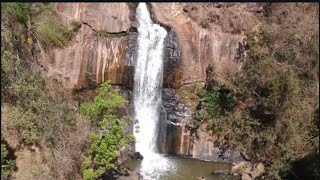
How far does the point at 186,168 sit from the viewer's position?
19500 millimetres

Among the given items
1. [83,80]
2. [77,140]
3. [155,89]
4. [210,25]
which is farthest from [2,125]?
[210,25]

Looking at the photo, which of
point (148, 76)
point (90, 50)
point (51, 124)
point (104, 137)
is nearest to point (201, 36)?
point (148, 76)

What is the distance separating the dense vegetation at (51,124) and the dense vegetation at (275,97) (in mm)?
5381

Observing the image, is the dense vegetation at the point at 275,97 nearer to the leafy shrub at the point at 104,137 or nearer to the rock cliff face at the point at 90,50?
the rock cliff face at the point at 90,50

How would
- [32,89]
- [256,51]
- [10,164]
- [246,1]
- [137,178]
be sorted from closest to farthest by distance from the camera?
[10,164] < [32,89] < [137,178] < [256,51] < [246,1]

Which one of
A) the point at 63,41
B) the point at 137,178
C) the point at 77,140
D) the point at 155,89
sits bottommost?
the point at 137,178

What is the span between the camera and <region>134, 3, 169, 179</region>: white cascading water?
20.4m

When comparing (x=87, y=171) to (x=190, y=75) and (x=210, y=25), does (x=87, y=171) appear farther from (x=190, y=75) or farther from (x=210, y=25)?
(x=210, y=25)

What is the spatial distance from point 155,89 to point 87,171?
5.93 metres

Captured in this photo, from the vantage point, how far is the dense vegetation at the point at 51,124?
16.2m

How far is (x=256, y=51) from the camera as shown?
1964 centimetres

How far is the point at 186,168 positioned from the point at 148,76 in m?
4.50

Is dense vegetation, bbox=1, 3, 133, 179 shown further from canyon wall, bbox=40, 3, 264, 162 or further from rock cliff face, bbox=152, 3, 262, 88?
rock cliff face, bbox=152, 3, 262, 88

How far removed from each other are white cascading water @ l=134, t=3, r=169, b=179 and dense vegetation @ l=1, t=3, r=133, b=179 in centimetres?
363
